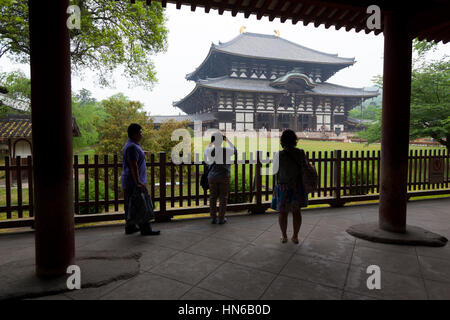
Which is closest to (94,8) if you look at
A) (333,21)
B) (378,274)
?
(333,21)

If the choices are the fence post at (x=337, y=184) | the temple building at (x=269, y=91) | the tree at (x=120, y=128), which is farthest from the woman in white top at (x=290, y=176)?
the temple building at (x=269, y=91)

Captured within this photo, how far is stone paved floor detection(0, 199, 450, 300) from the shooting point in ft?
8.14

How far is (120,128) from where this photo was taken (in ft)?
34.3

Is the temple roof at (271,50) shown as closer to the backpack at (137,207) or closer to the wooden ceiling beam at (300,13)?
the wooden ceiling beam at (300,13)

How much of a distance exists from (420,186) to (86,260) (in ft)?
24.8

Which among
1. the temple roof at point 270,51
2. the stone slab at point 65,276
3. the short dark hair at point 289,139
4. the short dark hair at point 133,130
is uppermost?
the temple roof at point 270,51

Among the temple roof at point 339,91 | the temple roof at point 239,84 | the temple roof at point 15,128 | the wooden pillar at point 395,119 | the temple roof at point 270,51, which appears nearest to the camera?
the wooden pillar at point 395,119

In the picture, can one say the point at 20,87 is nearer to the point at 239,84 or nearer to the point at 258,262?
the point at 239,84

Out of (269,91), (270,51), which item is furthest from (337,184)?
(270,51)

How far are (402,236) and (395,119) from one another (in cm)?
163

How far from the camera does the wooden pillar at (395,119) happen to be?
393 cm

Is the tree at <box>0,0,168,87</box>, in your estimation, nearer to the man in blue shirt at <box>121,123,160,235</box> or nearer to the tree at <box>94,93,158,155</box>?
the tree at <box>94,93,158,155</box>

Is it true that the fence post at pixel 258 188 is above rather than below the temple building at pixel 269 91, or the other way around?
below

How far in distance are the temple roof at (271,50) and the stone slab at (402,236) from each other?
2841cm
